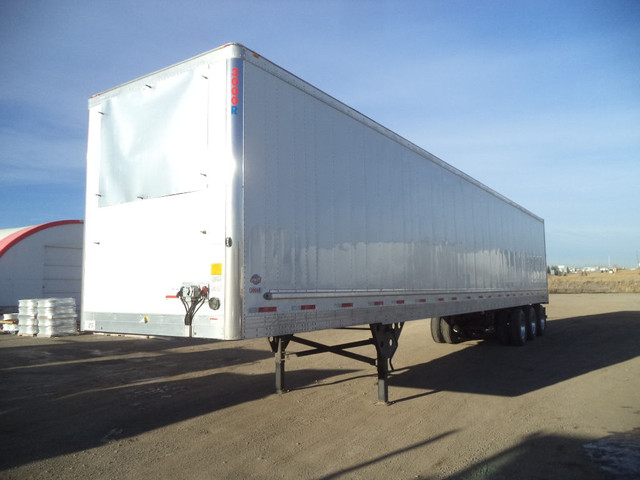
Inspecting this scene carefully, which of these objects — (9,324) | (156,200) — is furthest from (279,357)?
(9,324)

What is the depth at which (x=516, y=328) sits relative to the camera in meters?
13.7

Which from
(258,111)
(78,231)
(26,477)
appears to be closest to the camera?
(26,477)

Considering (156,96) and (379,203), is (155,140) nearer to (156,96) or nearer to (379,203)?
(156,96)

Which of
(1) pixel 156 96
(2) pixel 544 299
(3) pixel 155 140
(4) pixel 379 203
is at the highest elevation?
(1) pixel 156 96

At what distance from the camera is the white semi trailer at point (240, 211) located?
4770 mm

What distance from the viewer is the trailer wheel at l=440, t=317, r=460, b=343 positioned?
14036 millimetres

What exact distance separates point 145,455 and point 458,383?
5887 mm

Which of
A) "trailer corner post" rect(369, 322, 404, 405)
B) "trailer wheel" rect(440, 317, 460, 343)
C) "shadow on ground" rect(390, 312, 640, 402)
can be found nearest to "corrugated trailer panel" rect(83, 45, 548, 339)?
"trailer corner post" rect(369, 322, 404, 405)

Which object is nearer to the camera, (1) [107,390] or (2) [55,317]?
(1) [107,390]

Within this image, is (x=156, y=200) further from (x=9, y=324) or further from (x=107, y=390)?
(x=9, y=324)

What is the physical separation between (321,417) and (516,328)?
8844mm

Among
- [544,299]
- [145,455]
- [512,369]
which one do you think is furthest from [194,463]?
[544,299]

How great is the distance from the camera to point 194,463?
5.08m

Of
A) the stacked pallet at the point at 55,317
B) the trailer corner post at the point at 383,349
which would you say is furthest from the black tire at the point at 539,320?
the stacked pallet at the point at 55,317
